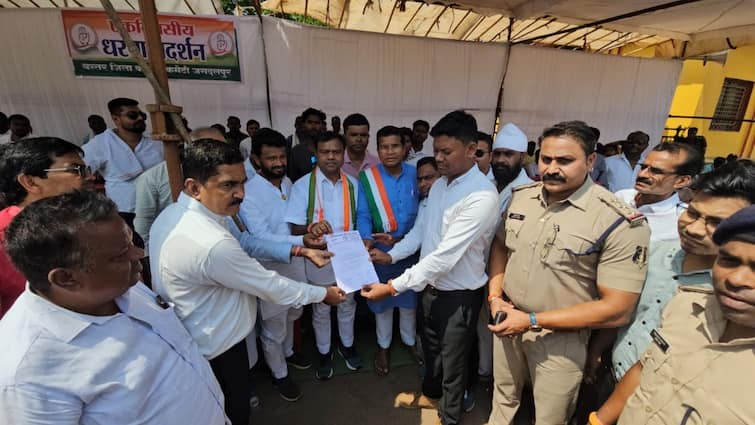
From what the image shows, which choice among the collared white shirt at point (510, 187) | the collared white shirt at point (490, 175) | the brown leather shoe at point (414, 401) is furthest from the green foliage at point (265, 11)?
the brown leather shoe at point (414, 401)

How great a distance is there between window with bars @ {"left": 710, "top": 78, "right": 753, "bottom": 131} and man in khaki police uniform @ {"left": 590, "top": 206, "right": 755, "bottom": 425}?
44.2ft

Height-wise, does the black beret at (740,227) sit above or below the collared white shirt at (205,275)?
above

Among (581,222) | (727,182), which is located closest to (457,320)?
(581,222)

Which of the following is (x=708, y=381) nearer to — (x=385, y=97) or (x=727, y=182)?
(x=727, y=182)

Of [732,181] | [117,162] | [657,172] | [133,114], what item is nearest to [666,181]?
[657,172]

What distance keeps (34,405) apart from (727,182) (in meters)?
2.65

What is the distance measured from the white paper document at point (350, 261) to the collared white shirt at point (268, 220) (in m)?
0.32

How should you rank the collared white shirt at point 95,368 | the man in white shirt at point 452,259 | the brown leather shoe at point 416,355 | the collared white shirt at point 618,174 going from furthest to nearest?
the collared white shirt at point 618,174
the brown leather shoe at point 416,355
the man in white shirt at point 452,259
the collared white shirt at point 95,368

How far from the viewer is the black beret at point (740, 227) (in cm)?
98

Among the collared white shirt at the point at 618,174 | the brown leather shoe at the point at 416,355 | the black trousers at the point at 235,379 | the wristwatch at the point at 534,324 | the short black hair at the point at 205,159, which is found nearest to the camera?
the short black hair at the point at 205,159

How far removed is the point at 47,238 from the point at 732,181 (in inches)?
101

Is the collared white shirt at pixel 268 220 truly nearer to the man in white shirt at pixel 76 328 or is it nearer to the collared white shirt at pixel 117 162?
the man in white shirt at pixel 76 328

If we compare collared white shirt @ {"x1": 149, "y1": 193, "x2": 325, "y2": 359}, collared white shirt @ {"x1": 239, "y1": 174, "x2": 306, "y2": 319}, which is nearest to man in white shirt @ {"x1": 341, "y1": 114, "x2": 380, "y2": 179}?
collared white shirt @ {"x1": 239, "y1": 174, "x2": 306, "y2": 319}

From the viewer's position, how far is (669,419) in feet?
3.78
